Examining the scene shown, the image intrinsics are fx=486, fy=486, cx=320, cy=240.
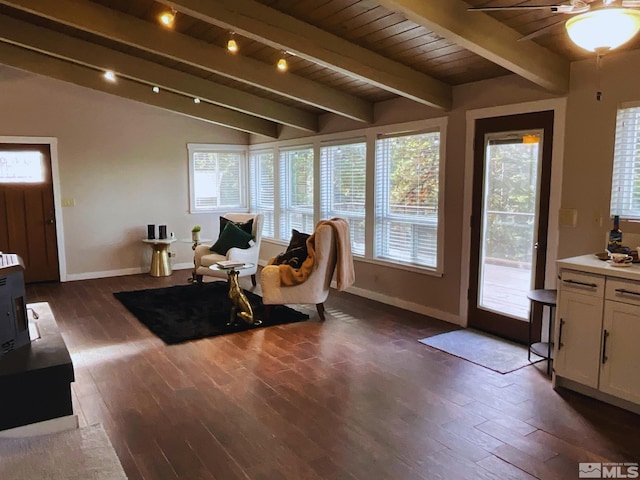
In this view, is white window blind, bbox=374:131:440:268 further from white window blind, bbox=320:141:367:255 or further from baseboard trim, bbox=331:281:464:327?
baseboard trim, bbox=331:281:464:327

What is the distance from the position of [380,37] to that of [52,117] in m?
5.15

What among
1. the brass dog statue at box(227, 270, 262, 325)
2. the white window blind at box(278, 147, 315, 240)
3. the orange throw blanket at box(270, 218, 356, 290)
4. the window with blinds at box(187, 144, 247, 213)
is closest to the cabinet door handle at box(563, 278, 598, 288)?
the orange throw blanket at box(270, 218, 356, 290)

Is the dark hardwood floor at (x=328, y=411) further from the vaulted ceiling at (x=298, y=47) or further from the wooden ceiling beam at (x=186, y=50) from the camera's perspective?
the wooden ceiling beam at (x=186, y=50)

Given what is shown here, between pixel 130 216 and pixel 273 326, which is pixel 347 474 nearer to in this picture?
pixel 273 326

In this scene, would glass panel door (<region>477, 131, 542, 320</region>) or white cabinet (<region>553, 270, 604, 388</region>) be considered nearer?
white cabinet (<region>553, 270, 604, 388</region>)

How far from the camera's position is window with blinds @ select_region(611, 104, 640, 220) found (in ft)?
11.3

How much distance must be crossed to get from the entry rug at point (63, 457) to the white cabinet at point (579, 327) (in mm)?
2810

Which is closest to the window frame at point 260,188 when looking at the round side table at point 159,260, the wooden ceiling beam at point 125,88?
the wooden ceiling beam at point 125,88

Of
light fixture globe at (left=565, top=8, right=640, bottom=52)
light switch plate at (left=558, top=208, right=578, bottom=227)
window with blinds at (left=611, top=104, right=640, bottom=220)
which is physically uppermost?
light fixture globe at (left=565, top=8, right=640, bottom=52)

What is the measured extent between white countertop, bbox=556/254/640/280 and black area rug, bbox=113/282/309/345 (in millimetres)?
2722

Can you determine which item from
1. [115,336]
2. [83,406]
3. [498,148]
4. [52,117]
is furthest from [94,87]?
[498,148]

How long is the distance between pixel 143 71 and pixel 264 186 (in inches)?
121

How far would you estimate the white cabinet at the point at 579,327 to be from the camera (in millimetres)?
3119

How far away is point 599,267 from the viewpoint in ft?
10.1
